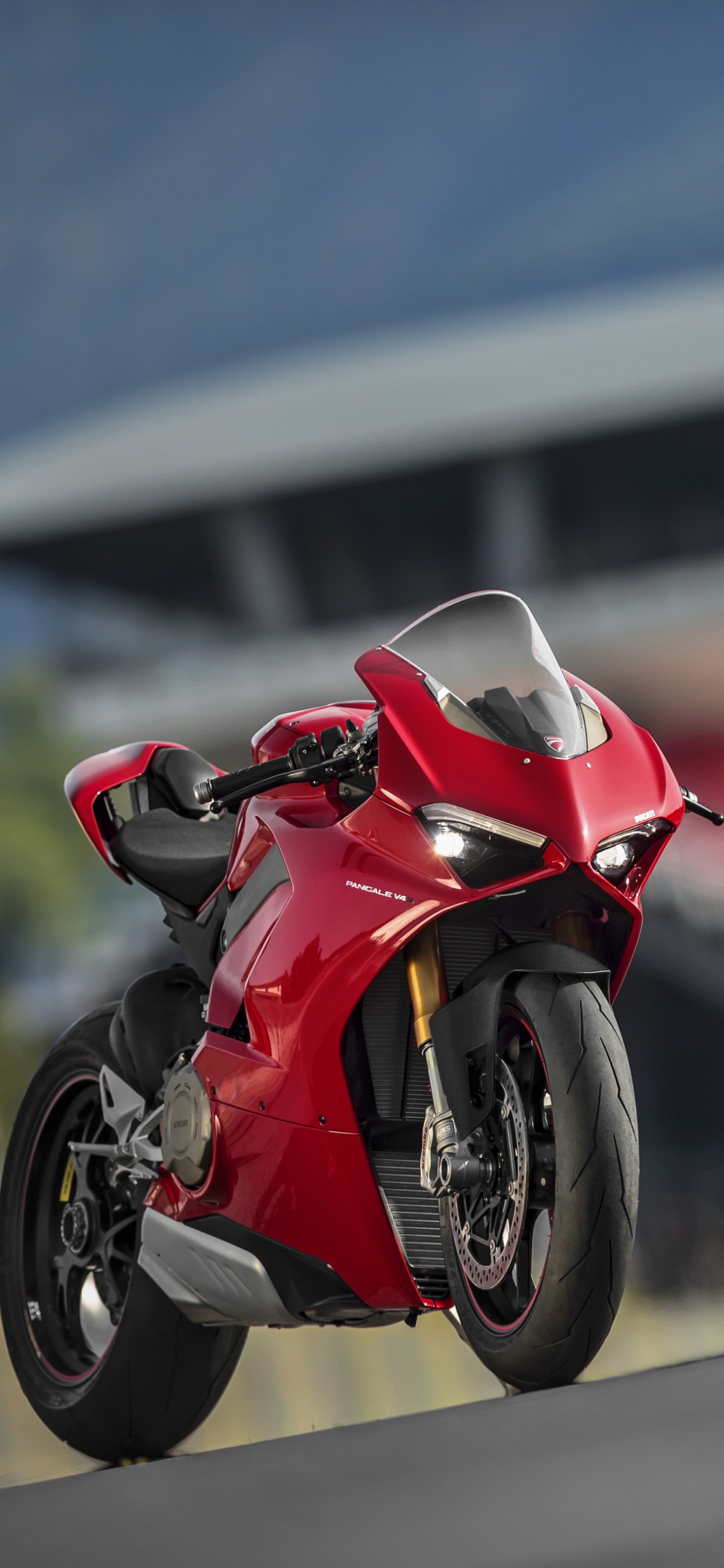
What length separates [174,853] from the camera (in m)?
2.22

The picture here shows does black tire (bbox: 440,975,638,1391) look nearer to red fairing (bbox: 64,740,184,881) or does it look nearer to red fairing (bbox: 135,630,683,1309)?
red fairing (bbox: 135,630,683,1309)

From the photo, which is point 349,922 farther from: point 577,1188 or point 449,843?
point 577,1188

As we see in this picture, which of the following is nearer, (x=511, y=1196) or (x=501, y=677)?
(x=511, y=1196)

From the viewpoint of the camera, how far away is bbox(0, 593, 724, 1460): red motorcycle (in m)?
1.46

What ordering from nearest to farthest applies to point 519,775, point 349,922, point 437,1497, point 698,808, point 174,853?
point 437,1497
point 519,775
point 349,922
point 698,808
point 174,853

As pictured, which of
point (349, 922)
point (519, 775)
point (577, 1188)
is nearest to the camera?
point (577, 1188)

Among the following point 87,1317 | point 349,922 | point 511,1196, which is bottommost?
point 87,1317

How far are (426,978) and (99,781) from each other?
0.87 metres

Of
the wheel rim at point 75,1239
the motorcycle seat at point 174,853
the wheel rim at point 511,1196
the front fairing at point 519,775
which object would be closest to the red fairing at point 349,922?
the front fairing at point 519,775

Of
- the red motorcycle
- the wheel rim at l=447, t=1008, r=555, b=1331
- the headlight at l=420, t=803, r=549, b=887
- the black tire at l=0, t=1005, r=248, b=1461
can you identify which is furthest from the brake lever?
the black tire at l=0, t=1005, r=248, b=1461

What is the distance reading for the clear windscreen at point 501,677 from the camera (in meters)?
1.57

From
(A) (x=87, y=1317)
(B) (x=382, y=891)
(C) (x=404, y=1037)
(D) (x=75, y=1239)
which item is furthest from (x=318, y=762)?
(A) (x=87, y=1317)

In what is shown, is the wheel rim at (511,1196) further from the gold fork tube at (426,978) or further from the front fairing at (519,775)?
the front fairing at (519,775)

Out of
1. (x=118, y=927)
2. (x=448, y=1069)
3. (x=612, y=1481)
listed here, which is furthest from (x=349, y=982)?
(x=118, y=927)
